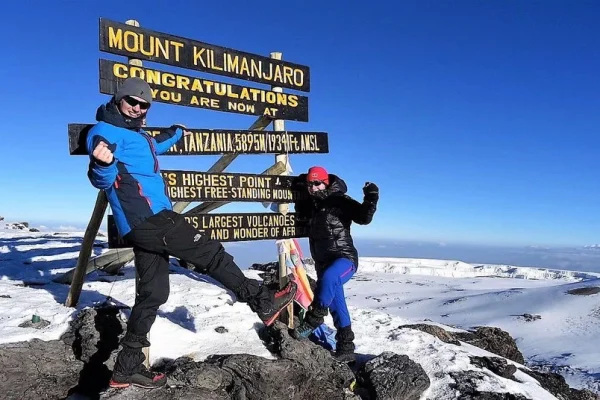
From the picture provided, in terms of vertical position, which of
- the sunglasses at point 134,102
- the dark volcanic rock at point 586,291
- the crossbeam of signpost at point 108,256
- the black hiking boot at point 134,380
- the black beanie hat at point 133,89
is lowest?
the dark volcanic rock at point 586,291

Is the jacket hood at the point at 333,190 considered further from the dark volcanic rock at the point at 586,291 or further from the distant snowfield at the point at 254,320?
the dark volcanic rock at the point at 586,291

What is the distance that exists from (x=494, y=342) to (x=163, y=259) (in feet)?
21.7

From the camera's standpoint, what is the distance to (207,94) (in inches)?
232

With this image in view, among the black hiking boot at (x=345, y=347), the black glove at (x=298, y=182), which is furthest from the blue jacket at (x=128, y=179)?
the black hiking boot at (x=345, y=347)

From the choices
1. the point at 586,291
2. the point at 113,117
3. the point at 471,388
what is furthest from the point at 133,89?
the point at 586,291

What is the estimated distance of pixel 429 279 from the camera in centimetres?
2488

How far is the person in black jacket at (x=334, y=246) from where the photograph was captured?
5703mm

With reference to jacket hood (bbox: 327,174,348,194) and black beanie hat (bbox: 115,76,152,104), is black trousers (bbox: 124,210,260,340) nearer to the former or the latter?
black beanie hat (bbox: 115,76,152,104)

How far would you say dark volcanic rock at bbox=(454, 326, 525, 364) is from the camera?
820cm

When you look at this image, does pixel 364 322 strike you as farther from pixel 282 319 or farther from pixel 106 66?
pixel 106 66

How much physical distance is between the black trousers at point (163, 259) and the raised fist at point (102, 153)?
2.12 feet

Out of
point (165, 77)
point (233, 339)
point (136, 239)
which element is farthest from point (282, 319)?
point (165, 77)

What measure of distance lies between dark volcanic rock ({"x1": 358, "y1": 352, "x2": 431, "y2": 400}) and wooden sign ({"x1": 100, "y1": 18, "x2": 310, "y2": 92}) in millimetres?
3947

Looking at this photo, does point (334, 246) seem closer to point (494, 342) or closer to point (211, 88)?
point (211, 88)
